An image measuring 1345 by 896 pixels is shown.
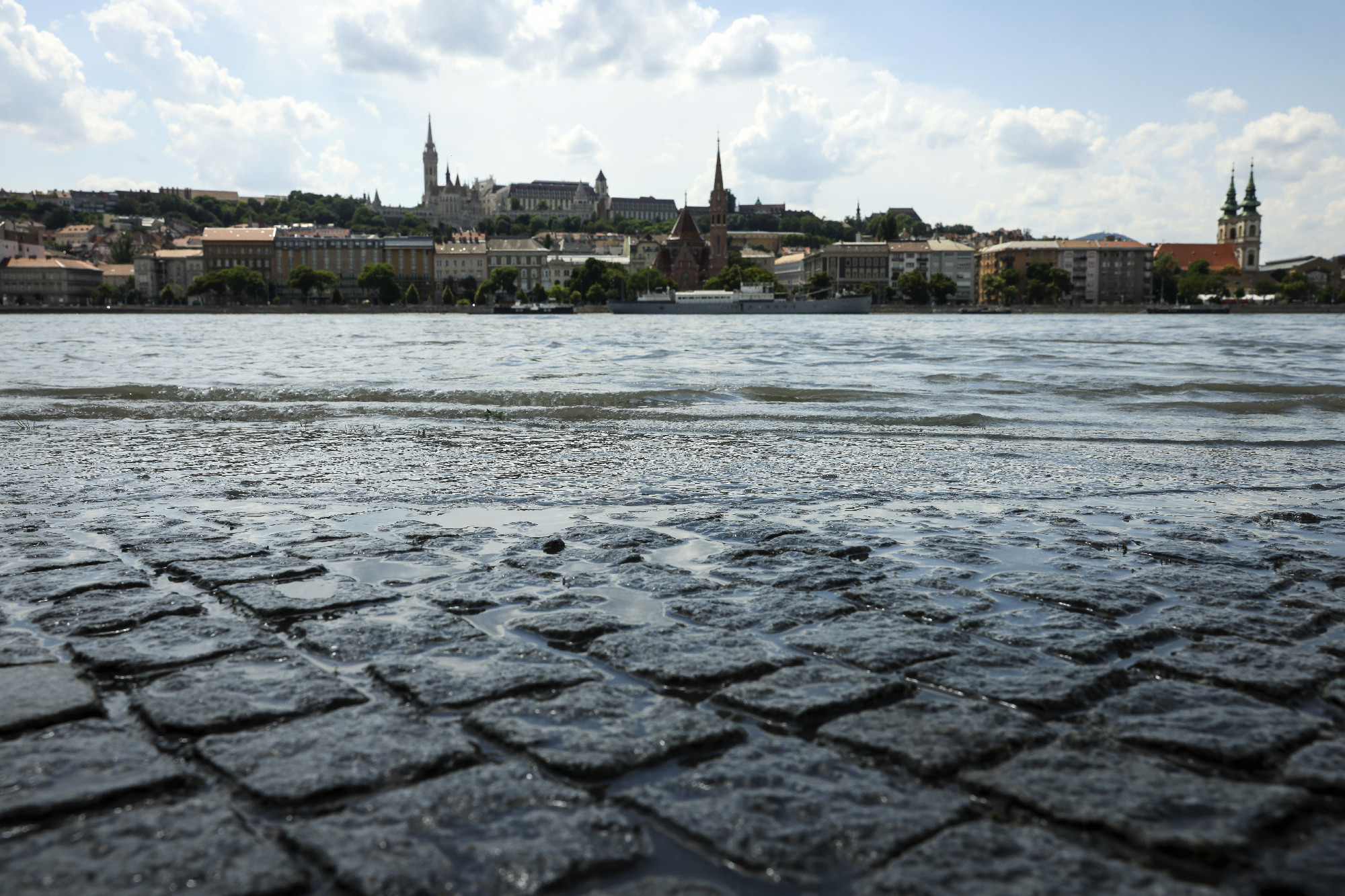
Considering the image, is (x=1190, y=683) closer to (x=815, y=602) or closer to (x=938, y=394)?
(x=815, y=602)

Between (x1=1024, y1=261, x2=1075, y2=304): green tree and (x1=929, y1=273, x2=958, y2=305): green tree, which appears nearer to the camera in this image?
(x1=929, y1=273, x2=958, y2=305): green tree

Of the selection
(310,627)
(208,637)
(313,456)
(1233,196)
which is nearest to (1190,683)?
(310,627)

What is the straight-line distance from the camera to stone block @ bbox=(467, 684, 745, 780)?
191 cm

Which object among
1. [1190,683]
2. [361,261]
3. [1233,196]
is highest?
[1233,196]

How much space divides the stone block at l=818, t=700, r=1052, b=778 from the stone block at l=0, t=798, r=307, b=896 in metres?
1.09

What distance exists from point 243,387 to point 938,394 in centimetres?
808

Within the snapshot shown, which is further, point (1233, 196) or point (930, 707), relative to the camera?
point (1233, 196)

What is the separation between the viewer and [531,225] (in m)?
191

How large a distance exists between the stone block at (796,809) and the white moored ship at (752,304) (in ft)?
333

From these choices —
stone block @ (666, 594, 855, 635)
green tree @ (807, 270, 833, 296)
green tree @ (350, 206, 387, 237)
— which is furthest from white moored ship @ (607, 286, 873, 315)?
stone block @ (666, 594, 855, 635)

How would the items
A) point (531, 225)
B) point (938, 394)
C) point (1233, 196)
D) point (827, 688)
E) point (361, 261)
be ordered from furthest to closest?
point (531, 225) < point (1233, 196) < point (361, 261) < point (938, 394) < point (827, 688)

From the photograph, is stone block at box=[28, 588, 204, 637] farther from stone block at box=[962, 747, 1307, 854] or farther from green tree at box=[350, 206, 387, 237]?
green tree at box=[350, 206, 387, 237]

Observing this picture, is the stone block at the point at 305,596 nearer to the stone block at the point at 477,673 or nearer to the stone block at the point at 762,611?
the stone block at the point at 477,673

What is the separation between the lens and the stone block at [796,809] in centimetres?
158
